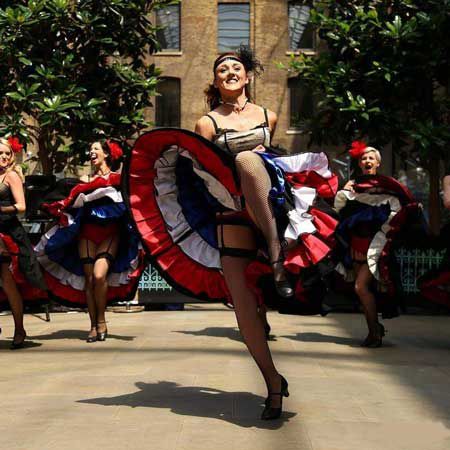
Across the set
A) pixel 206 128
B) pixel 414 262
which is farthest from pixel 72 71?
pixel 206 128

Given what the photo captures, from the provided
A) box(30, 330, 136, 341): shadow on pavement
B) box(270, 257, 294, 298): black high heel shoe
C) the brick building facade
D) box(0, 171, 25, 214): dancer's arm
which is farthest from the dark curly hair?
the brick building facade

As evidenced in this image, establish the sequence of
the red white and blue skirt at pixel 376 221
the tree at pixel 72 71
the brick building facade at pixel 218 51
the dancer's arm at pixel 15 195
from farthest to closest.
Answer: the brick building facade at pixel 218 51 → the tree at pixel 72 71 → the red white and blue skirt at pixel 376 221 → the dancer's arm at pixel 15 195

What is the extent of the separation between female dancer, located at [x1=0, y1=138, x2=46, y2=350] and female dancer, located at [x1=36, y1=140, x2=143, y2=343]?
54 centimetres

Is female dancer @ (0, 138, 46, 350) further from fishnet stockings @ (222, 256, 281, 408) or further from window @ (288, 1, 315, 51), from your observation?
window @ (288, 1, 315, 51)

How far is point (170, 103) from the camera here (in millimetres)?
30297

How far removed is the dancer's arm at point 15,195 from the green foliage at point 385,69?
29.5 ft

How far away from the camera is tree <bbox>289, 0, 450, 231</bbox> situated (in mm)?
16391

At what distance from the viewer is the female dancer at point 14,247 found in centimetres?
883

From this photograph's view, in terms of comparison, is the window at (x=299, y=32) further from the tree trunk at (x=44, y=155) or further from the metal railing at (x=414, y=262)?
the metal railing at (x=414, y=262)

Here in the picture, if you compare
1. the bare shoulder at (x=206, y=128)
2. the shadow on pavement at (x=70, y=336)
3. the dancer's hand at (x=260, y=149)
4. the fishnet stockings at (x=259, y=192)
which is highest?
the bare shoulder at (x=206, y=128)

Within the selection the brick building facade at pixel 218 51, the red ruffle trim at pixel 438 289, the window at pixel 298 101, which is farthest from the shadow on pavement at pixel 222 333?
the window at pixel 298 101

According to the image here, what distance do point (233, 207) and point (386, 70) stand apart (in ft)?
39.1

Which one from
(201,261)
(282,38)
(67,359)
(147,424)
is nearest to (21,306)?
(67,359)

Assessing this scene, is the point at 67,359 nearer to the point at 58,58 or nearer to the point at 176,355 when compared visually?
the point at 176,355
